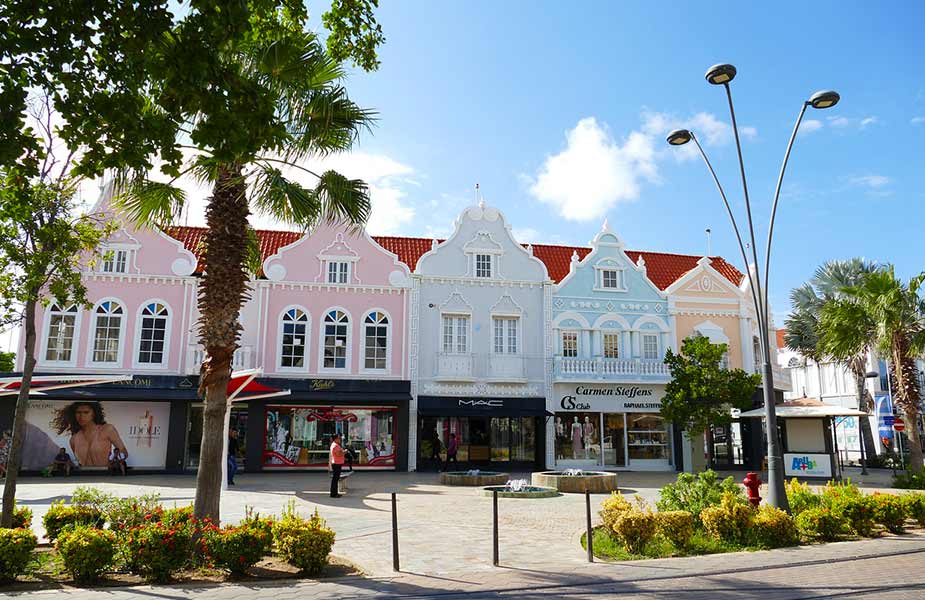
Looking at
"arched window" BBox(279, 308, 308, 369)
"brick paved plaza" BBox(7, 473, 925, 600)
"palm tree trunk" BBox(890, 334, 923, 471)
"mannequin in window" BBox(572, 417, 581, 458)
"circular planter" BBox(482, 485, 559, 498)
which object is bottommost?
"brick paved plaza" BBox(7, 473, 925, 600)

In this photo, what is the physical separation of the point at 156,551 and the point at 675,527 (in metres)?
7.26

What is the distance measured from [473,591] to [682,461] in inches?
871

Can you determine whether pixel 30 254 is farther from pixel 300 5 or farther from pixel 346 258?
pixel 346 258

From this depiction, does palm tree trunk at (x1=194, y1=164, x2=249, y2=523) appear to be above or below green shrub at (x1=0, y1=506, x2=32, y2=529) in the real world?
above

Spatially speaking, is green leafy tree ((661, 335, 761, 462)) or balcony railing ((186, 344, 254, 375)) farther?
balcony railing ((186, 344, 254, 375))

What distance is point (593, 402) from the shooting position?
27.7 meters

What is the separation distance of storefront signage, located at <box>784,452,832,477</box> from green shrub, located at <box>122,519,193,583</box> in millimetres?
20088

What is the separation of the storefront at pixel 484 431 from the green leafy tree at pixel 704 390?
5.58 meters

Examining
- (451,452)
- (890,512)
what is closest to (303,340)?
(451,452)

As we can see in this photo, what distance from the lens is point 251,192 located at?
11344 millimetres

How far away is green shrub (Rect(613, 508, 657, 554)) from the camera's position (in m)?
10.2

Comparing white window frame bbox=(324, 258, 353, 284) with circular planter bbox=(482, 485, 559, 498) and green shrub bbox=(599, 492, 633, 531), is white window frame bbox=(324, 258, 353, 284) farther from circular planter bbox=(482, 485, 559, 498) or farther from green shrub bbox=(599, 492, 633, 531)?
green shrub bbox=(599, 492, 633, 531)

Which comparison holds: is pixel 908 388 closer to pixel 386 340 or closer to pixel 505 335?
pixel 505 335

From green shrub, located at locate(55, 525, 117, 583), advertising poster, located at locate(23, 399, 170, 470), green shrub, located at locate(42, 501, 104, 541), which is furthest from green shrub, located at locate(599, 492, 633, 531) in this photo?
advertising poster, located at locate(23, 399, 170, 470)
